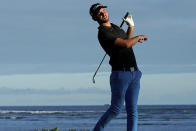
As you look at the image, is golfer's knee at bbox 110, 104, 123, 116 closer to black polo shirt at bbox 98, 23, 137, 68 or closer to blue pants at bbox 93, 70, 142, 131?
blue pants at bbox 93, 70, 142, 131

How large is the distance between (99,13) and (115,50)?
52 centimetres

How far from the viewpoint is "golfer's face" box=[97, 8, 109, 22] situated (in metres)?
7.50

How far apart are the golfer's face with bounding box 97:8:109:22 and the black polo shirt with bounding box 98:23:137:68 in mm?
108

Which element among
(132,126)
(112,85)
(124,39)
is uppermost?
(124,39)

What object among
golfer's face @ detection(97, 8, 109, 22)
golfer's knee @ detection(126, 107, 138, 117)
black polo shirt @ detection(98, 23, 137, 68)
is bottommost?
golfer's knee @ detection(126, 107, 138, 117)

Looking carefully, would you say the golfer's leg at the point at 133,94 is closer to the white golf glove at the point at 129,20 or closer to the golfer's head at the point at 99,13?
the white golf glove at the point at 129,20

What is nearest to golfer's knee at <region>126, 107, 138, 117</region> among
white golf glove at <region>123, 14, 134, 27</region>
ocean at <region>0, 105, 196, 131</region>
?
white golf glove at <region>123, 14, 134, 27</region>

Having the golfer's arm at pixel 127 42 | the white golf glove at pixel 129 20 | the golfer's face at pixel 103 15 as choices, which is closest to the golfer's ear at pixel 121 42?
the golfer's arm at pixel 127 42

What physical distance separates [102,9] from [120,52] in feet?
1.98

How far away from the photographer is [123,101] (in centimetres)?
762

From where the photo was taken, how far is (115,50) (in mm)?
7543

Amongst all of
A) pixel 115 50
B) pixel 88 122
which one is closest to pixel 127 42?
pixel 115 50

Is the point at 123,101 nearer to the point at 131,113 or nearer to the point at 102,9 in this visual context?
the point at 131,113

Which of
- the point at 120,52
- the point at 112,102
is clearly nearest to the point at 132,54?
the point at 120,52
